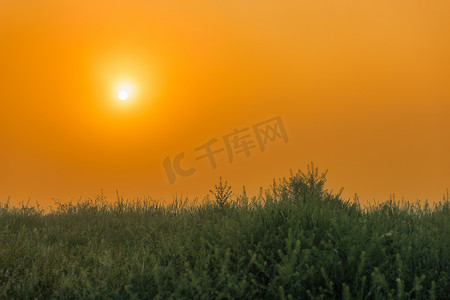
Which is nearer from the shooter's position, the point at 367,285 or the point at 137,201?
A: the point at 367,285

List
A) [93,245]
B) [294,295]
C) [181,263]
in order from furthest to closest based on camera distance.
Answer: [93,245] < [181,263] < [294,295]

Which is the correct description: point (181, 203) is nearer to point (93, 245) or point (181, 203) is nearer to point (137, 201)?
point (137, 201)

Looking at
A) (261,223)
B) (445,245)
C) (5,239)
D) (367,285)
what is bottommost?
(367,285)

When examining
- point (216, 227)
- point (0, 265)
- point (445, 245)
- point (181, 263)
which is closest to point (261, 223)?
point (216, 227)

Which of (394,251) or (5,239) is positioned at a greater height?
(5,239)

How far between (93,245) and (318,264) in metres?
4.31

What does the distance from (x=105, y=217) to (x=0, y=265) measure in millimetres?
4087

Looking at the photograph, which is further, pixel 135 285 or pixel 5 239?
pixel 5 239

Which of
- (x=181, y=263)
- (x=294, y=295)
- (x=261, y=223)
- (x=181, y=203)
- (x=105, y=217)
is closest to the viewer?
(x=294, y=295)

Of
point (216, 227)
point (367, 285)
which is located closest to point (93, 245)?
point (216, 227)

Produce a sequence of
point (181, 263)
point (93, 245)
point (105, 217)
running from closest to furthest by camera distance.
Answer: point (181, 263) < point (93, 245) < point (105, 217)

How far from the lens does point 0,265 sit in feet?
22.5

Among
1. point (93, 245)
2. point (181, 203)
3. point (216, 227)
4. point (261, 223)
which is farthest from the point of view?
point (181, 203)

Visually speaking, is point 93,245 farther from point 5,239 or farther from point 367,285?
point 367,285
